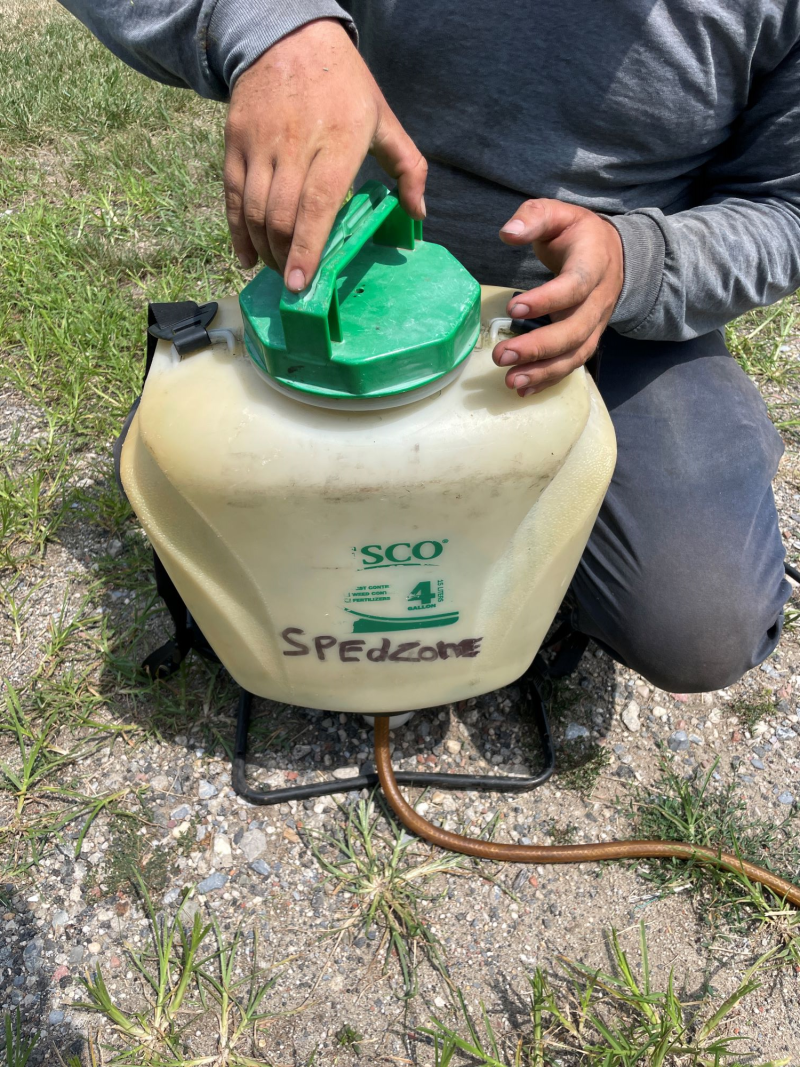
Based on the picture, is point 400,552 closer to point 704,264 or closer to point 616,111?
point 704,264

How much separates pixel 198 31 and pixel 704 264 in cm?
64

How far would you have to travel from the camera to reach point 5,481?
1526 millimetres

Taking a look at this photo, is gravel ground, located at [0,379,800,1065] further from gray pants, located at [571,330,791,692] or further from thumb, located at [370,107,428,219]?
thumb, located at [370,107,428,219]

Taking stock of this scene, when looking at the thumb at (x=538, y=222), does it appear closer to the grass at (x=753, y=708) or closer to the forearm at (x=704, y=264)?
the forearm at (x=704, y=264)

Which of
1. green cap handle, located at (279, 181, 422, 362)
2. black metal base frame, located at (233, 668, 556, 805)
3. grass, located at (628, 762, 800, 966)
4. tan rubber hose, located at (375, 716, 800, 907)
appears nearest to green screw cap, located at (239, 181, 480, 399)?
green cap handle, located at (279, 181, 422, 362)

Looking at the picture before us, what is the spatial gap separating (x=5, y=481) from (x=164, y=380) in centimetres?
86

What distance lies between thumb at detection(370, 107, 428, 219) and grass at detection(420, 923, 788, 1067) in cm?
89

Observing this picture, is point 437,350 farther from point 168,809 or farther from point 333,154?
point 168,809

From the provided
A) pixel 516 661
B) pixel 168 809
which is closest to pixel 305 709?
pixel 168 809

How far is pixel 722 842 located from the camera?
3.73 ft

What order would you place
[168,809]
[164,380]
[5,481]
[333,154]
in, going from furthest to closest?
[5,481] < [168,809] < [164,380] < [333,154]

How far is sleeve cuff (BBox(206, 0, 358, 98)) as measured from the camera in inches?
30.4

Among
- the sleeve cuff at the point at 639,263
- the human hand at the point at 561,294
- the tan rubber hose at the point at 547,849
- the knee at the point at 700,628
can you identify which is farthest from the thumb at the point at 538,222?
the tan rubber hose at the point at 547,849

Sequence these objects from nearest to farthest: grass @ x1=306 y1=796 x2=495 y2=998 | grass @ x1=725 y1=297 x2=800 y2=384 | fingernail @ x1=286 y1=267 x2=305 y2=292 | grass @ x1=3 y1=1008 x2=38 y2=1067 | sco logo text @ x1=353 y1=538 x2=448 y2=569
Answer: fingernail @ x1=286 y1=267 x2=305 y2=292
sco logo text @ x1=353 y1=538 x2=448 y2=569
grass @ x1=3 y1=1008 x2=38 y2=1067
grass @ x1=306 y1=796 x2=495 y2=998
grass @ x1=725 y1=297 x2=800 y2=384
